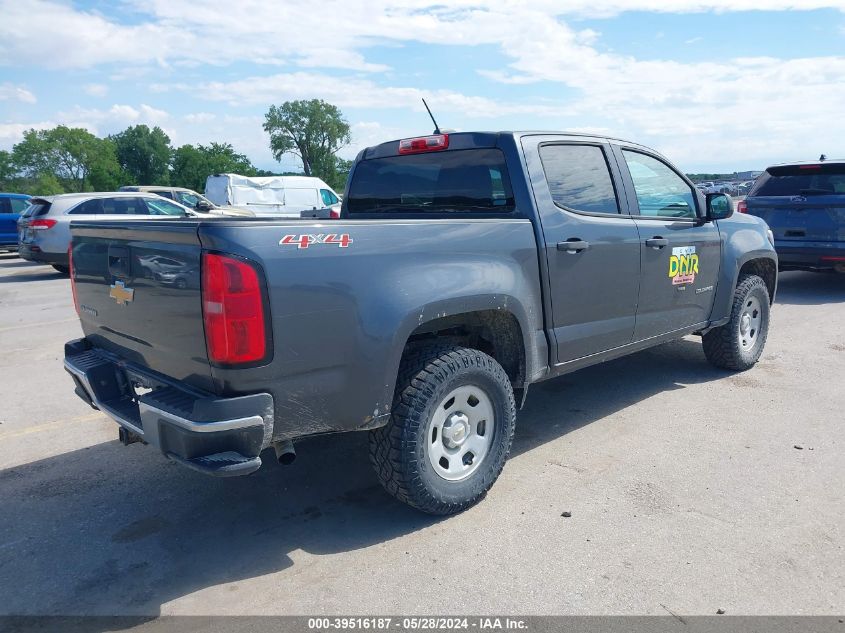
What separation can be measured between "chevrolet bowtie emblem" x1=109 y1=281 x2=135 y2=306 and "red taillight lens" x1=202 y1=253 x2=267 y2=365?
2.29 ft

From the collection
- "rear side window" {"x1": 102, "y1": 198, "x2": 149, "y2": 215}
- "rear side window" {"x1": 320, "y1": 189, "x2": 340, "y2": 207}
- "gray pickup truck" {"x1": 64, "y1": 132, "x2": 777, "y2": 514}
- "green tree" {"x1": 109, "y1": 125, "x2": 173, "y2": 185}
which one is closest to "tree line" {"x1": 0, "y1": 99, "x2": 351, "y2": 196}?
"green tree" {"x1": 109, "y1": 125, "x2": 173, "y2": 185}

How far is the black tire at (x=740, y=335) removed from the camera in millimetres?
5672

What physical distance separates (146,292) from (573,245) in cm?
233

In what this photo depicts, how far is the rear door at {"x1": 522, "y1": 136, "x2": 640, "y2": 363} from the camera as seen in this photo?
3.95m

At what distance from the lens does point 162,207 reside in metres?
15.0

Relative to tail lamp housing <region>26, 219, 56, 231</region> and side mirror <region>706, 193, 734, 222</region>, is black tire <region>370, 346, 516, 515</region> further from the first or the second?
tail lamp housing <region>26, 219, 56, 231</region>

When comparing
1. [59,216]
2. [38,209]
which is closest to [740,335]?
[59,216]

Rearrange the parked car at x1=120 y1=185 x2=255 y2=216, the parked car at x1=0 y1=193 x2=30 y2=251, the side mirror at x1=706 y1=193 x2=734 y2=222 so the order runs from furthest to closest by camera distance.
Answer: the parked car at x1=120 y1=185 x2=255 y2=216
the parked car at x1=0 y1=193 x2=30 y2=251
the side mirror at x1=706 y1=193 x2=734 y2=222

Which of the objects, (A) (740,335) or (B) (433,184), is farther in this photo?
(A) (740,335)

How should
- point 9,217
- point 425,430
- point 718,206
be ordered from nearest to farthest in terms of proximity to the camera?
point 425,430 < point 718,206 < point 9,217

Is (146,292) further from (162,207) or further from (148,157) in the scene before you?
(148,157)

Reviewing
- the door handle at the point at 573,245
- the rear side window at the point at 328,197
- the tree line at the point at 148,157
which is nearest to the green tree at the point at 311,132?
the tree line at the point at 148,157

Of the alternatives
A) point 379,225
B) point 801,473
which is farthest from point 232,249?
point 801,473

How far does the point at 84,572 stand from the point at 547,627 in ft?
6.68
